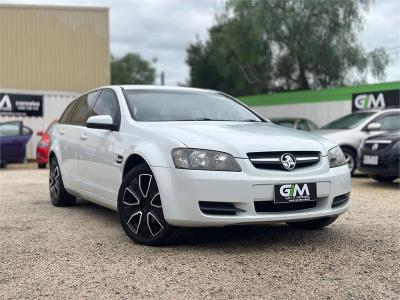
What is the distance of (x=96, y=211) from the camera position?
666 centimetres

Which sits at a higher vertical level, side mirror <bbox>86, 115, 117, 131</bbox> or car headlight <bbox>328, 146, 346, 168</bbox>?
side mirror <bbox>86, 115, 117, 131</bbox>

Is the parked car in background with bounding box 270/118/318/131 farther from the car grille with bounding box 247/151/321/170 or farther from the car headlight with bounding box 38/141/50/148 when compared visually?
the car grille with bounding box 247/151/321/170

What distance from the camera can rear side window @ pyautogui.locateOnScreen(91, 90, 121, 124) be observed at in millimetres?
5473

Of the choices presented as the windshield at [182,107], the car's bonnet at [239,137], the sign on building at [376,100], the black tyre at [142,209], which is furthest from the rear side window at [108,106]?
the sign on building at [376,100]

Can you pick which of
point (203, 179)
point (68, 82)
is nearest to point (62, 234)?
point (203, 179)

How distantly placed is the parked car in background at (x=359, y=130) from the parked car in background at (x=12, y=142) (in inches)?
331

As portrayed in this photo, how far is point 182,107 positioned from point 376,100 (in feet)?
42.5

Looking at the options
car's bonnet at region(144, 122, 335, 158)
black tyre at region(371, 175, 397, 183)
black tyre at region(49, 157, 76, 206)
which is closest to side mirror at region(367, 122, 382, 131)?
black tyre at region(371, 175, 397, 183)

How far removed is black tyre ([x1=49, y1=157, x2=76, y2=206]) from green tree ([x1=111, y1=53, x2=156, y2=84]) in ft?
197

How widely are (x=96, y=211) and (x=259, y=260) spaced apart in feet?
10.1

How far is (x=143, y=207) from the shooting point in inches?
181

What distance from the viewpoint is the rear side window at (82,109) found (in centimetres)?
641

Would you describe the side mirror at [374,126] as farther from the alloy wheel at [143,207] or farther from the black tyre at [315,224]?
the alloy wheel at [143,207]

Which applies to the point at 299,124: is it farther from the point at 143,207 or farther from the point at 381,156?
the point at 143,207
